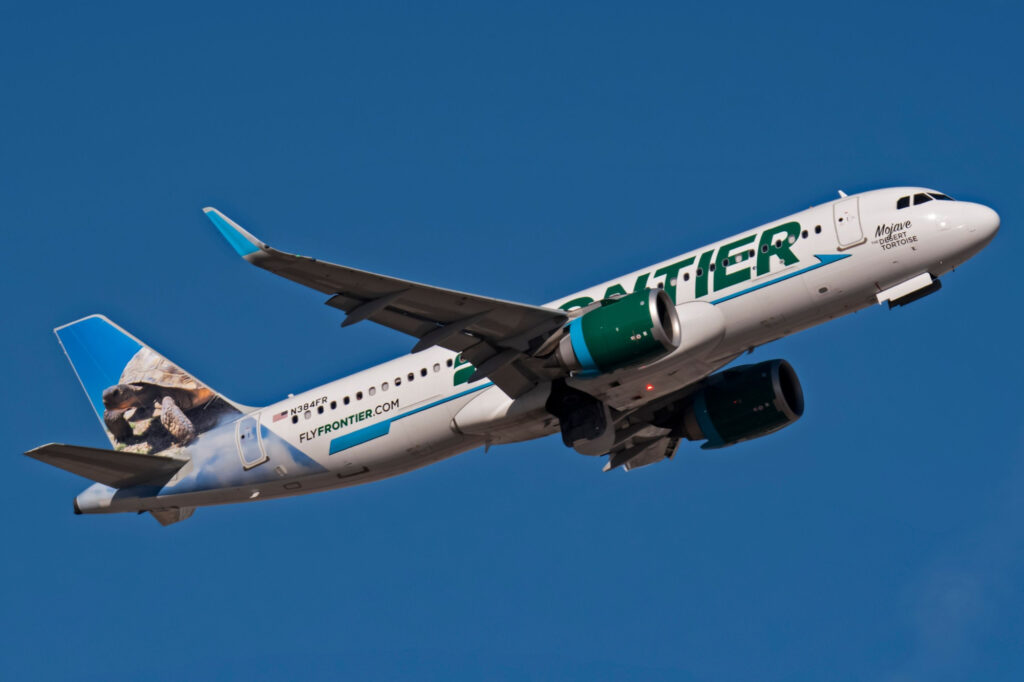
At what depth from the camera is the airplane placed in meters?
36.6

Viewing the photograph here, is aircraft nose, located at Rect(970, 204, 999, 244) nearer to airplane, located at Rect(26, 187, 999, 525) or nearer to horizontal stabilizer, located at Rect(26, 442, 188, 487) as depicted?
airplane, located at Rect(26, 187, 999, 525)

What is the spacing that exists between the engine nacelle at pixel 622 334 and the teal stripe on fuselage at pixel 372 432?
3548 millimetres

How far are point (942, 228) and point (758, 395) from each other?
871 cm

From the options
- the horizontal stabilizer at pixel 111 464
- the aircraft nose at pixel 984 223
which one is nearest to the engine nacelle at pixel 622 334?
the aircraft nose at pixel 984 223

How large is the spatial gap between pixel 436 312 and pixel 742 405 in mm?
11542

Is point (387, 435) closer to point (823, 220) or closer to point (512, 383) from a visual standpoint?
point (512, 383)

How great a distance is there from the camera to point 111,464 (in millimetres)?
42500

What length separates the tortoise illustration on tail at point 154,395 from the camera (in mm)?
45250

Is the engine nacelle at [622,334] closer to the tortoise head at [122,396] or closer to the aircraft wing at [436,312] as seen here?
the aircraft wing at [436,312]

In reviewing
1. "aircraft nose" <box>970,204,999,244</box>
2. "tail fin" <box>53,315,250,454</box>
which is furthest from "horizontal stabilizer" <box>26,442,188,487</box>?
"aircraft nose" <box>970,204,999,244</box>

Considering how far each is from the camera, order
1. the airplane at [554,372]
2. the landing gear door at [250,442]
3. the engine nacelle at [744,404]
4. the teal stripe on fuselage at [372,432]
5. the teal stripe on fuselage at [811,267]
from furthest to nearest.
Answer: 1. the engine nacelle at [744,404]
2. the landing gear door at [250,442]
3. the teal stripe on fuselage at [372,432]
4. the teal stripe on fuselage at [811,267]
5. the airplane at [554,372]

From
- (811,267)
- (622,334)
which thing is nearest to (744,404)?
(811,267)

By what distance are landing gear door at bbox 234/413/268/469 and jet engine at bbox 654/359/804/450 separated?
12260mm

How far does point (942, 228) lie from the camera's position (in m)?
36.7
